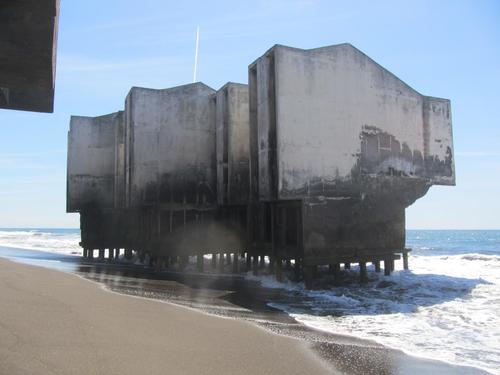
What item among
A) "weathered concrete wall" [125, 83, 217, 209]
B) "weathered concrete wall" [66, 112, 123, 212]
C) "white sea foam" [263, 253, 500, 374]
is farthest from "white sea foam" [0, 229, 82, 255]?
"white sea foam" [263, 253, 500, 374]

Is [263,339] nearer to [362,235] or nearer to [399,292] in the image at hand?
[399,292]

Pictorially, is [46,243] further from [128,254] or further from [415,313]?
[415,313]

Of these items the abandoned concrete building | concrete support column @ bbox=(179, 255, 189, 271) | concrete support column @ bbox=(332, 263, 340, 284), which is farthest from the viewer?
concrete support column @ bbox=(179, 255, 189, 271)

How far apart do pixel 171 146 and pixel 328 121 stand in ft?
27.2

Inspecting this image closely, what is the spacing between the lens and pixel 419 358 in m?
5.81

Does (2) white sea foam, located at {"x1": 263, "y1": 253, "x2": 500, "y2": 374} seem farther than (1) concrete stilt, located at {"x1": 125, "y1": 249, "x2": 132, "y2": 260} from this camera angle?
No

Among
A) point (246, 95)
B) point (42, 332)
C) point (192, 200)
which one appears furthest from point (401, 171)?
point (42, 332)

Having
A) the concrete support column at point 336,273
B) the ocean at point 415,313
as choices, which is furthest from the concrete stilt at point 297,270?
the concrete support column at point 336,273

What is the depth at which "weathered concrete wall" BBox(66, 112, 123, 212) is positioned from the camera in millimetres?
25469

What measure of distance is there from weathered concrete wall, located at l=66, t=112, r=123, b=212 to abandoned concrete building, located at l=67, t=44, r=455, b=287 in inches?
187

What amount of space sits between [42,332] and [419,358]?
4662 millimetres

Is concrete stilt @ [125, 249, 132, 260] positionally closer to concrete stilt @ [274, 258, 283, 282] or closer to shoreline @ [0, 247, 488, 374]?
concrete stilt @ [274, 258, 283, 282]

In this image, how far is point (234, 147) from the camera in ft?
58.7

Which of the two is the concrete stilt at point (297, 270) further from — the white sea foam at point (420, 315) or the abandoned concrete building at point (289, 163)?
the white sea foam at point (420, 315)
